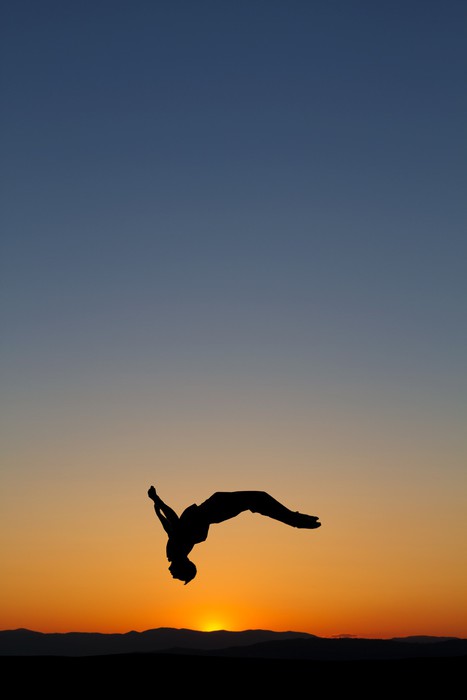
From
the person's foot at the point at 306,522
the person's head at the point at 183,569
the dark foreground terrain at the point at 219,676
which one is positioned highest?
the person's foot at the point at 306,522

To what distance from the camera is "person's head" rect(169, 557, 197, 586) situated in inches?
750

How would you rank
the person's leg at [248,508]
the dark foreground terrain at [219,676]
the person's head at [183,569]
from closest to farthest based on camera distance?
1. the dark foreground terrain at [219,676]
2. the person's leg at [248,508]
3. the person's head at [183,569]

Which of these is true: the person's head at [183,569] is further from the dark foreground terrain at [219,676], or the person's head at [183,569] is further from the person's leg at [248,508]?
the dark foreground terrain at [219,676]

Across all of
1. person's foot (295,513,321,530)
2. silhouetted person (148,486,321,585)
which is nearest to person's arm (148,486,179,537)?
silhouetted person (148,486,321,585)

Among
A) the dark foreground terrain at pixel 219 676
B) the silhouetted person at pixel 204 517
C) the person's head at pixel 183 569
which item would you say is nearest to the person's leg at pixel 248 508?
the silhouetted person at pixel 204 517

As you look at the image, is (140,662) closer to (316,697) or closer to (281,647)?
(316,697)

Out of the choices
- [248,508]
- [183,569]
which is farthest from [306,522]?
[183,569]

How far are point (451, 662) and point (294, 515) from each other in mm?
4301

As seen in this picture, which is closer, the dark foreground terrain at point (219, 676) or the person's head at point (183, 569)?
the dark foreground terrain at point (219, 676)

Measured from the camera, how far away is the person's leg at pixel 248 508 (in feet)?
62.0

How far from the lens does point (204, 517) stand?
19.0 m

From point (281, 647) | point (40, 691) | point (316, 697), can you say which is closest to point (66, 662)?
point (40, 691)

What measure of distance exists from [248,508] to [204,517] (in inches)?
37.7

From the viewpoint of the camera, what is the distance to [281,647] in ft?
427
